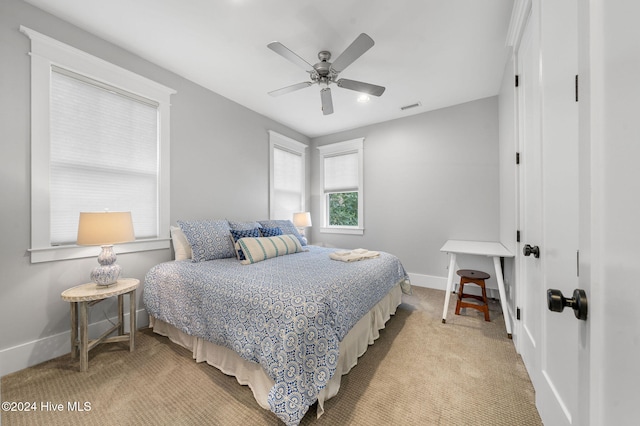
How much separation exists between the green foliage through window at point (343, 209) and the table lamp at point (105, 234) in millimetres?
3412

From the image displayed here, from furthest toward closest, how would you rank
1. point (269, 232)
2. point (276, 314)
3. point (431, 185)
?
point (431, 185) < point (269, 232) < point (276, 314)

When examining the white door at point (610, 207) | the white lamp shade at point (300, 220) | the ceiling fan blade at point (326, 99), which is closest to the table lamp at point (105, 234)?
the ceiling fan blade at point (326, 99)

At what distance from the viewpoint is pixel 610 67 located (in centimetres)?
53

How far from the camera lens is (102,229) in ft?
6.17

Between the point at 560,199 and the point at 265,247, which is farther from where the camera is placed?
the point at 265,247

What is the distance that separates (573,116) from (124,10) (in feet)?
10.1

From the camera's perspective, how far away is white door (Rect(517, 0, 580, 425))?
1.06m

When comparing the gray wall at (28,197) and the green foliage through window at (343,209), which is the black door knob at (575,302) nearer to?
the gray wall at (28,197)

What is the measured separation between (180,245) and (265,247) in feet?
3.03

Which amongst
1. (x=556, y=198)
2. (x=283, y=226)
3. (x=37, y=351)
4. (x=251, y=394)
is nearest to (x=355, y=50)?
(x=556, y=198)

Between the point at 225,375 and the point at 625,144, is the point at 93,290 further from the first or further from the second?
the point at 625,144

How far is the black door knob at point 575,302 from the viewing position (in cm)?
61

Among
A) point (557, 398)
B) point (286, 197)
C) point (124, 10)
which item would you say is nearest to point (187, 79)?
point (124, 10)

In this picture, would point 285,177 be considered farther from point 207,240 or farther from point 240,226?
point 207,240
